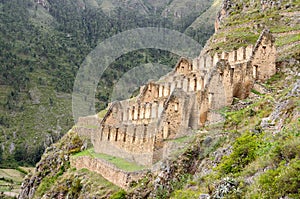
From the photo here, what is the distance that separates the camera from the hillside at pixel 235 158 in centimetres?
1105

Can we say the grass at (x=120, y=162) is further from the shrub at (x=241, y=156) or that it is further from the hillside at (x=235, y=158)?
the shrub at (x=241, y=156)

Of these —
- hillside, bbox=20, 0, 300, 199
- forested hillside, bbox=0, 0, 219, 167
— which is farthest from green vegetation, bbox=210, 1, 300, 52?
forested hillside, bbox=0, 0, 219, 167

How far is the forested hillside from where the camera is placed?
94.4m

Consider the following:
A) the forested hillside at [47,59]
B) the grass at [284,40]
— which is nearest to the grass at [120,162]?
the grass at [284,40]

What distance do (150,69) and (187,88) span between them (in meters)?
66.3

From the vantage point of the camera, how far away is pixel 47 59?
127 m

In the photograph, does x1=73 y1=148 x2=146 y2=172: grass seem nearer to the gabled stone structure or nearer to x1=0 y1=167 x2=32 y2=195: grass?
the gabled stone structure

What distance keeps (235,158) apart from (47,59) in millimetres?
119618

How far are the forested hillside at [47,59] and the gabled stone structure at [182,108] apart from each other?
5985cm

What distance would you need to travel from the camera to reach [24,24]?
468 ft

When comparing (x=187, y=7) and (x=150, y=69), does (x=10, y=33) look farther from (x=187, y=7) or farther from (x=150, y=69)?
(x=187, y=7)

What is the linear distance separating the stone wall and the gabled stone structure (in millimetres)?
1100

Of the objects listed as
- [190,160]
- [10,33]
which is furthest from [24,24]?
[190,160]

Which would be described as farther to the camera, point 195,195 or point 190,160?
point 190,160
